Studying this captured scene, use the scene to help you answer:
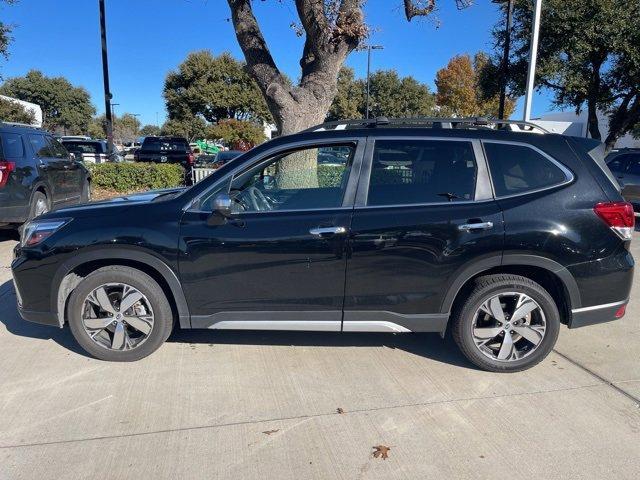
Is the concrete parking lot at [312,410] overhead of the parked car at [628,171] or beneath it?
beneath

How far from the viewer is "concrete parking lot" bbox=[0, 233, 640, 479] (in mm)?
2773

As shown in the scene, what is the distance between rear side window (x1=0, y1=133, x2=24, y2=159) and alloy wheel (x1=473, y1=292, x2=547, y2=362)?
22.5 feet

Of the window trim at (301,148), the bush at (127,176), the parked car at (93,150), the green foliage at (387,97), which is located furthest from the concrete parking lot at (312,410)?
the green foliage at (387,97)

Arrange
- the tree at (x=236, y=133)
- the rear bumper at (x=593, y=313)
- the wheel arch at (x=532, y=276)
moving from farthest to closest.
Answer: the tree at (x=236, y=133) < the rear bumper at (x=593, y=313) < the wheel arch at (x=532, y=276)

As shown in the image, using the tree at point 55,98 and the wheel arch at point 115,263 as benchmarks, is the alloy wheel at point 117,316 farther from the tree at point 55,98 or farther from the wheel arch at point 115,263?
the tree at point 55,98

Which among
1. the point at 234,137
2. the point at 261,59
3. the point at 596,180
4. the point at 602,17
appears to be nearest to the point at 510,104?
the point at 234,137

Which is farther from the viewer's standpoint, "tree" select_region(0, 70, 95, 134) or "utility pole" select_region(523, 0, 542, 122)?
"tree" select_region(0, 70, 95, 134)

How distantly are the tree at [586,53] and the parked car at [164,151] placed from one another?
40.6 feet

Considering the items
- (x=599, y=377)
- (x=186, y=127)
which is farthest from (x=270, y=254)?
(x=186, y=127)

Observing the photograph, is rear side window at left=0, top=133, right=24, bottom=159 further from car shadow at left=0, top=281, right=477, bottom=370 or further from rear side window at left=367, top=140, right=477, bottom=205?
rear side window at left=367, top=140, right=477, bottom=205

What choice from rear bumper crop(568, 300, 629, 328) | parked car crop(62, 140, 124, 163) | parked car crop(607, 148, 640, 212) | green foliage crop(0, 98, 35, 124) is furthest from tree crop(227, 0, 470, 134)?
green foliage crop(0, 98, 35, 124)

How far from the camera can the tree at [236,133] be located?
39.6 metres

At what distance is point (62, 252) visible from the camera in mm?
3727

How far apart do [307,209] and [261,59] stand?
5.91m
